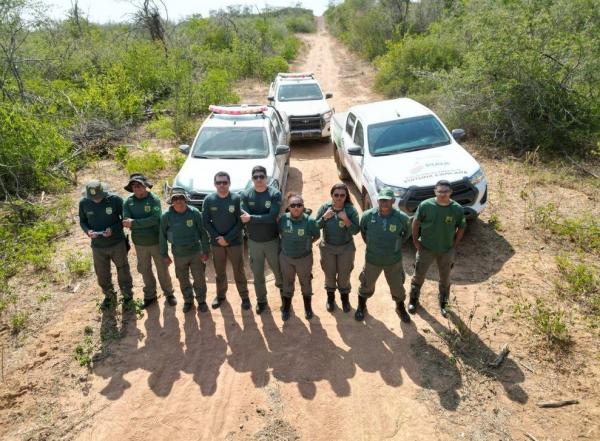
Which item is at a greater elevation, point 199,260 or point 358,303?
point 199,260

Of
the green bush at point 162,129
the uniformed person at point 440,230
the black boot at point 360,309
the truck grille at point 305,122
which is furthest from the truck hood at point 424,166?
the green bush at point 162,129

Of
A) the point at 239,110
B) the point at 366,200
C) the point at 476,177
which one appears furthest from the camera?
the point at 239,110

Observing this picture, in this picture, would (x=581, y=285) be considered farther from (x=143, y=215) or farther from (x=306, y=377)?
(x=143, y=215)

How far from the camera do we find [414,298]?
17.1 feet

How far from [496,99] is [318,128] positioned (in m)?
4.39

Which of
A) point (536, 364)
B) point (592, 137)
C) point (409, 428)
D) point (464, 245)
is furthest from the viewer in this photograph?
point (592, 137)

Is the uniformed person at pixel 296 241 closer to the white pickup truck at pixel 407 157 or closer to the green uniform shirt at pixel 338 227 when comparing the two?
the green uniform shirt at pixel 338 227

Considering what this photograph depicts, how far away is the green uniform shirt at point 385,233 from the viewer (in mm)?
4535

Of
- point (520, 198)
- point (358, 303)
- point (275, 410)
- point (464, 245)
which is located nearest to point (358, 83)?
point (520, 198)

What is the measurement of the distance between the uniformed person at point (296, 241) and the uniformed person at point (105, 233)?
6.57 ft

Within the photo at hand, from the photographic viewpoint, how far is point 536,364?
432 centimetres

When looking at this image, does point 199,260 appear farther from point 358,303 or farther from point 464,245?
point 464,245

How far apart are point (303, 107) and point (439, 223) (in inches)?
311

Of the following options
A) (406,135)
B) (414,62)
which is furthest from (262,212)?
(414,62)
